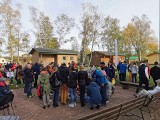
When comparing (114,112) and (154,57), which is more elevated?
(154,57)

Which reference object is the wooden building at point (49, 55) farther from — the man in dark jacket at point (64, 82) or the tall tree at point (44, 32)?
the man in dark jacket at point (64, 82)

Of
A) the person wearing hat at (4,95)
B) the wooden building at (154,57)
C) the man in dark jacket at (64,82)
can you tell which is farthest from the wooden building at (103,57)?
the person wearing hat at (4,95)

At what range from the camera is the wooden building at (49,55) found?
38.7 metres

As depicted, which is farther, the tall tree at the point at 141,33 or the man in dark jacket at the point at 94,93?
the tall tree at the point at 141,33

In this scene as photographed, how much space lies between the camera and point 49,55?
40.0 metres

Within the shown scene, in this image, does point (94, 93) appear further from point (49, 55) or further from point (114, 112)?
point (49, 55)

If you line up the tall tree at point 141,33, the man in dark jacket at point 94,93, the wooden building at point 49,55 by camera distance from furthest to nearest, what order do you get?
the tall tree at point 141,33, the wooden building at point 49,55, the man in dark jacket at point 94,93

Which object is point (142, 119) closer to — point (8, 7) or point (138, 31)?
point (8, 7)

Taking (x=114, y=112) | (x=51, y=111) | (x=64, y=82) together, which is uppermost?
(x=64, y=82)

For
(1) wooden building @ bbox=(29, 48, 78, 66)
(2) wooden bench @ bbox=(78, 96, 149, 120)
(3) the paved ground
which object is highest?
(1) wooden building @ bbox=(29, 48, 78, 66)

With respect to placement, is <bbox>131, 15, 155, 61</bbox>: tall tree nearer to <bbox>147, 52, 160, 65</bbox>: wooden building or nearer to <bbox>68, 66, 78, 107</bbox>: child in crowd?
<bbox>147, 52, 160, 65</bbox>: wooden building

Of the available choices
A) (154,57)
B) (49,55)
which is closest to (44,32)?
(49,55)

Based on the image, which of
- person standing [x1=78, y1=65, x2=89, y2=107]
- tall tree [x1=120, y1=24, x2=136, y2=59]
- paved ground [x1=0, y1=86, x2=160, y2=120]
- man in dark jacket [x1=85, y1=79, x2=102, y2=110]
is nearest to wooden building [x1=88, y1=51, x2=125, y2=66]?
tall tree [x1=120, y1=24, x2=136, y2=59]

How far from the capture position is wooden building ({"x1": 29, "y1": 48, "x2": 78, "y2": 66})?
3872 cm
